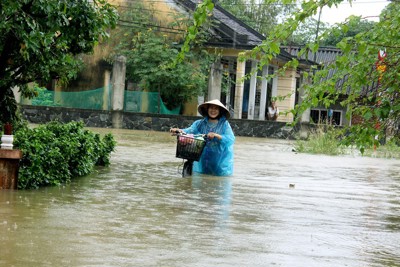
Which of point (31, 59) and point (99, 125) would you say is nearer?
point (31, 59)

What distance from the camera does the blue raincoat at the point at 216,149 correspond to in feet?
47.7

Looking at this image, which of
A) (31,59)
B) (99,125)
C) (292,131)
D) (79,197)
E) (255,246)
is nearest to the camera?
(255,246)

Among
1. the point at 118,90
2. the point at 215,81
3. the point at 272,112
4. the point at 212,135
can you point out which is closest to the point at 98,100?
the point at 118,90

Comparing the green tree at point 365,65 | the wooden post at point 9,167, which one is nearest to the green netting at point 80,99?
the wooden post at point 9,167

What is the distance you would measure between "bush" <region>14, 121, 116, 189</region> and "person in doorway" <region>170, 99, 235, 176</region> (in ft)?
6.62

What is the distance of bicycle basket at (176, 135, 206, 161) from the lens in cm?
1354

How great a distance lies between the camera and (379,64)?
967 cm

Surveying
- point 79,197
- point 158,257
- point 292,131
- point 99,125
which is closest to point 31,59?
point 79,197

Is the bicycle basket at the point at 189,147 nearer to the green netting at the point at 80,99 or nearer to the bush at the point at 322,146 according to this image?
the bush at the point at 322,146

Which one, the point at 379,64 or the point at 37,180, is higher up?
the point at 379,64

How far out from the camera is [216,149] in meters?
14.7

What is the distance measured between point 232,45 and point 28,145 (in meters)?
25.7

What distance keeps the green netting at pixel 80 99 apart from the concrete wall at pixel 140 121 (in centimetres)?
73

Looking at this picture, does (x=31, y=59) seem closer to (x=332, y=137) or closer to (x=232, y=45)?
(x=332, y=137)
